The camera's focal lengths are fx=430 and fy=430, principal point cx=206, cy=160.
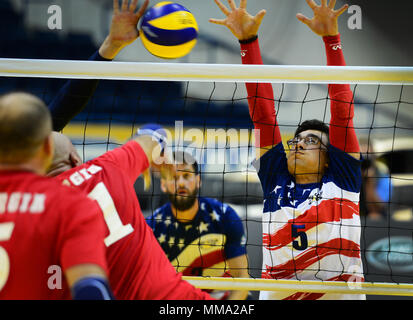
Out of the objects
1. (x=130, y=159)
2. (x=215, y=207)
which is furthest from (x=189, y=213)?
(x=130, y=159)

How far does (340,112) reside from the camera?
2.48m

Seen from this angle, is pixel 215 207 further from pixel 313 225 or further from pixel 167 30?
pixel 167 30

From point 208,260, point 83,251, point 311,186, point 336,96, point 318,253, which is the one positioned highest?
point 336,96

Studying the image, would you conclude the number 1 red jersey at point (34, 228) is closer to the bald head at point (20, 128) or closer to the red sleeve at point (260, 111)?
the bald head at point (20, 128)

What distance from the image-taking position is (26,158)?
126 cm

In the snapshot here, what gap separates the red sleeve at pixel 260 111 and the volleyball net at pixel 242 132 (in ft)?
0.31

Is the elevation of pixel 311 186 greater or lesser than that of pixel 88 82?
lesser

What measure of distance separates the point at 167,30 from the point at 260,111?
2.45ft

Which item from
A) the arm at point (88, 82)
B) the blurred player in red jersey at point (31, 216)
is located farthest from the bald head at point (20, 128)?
the arm at point (88, 82)

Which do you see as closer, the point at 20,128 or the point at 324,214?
the point at 20,128

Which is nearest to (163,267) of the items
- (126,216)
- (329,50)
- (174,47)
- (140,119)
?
(126,216)

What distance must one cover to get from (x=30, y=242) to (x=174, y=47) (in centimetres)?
175

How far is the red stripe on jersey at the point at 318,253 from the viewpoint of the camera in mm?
2465
